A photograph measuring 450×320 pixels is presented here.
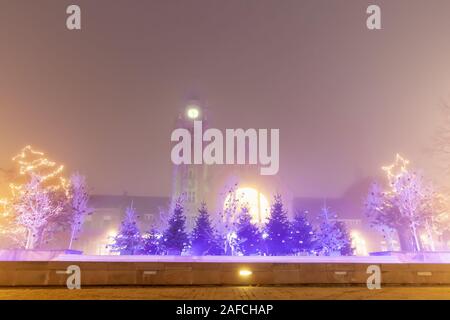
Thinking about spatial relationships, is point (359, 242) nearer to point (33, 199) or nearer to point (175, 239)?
point (175, 239)

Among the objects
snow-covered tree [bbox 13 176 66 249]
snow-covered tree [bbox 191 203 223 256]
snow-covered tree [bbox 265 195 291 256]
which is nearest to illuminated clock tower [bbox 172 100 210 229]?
snow-covered tree [bbox 13 176 66 249]

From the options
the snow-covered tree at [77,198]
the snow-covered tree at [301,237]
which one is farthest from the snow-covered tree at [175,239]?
the snow-covered tree at [77,198]

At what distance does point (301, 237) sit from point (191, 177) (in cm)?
4259

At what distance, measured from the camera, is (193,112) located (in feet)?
236

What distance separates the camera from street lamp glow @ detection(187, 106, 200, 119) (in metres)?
71.4

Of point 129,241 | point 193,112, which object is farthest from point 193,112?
point 129,241

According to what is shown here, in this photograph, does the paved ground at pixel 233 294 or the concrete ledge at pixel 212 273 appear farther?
the concrete ledge at pixel 212 273

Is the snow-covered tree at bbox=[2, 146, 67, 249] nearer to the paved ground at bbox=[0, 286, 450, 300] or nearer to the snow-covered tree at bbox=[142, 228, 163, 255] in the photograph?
the snow-covered tree at bbox=[142, 228, 163, 255]

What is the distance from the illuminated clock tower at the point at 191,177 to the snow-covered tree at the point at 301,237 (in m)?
37.9

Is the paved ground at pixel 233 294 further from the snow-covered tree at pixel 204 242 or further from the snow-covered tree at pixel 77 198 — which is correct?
the snow-covered tree at pixel 77 198

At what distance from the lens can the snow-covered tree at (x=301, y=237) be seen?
28969 mm

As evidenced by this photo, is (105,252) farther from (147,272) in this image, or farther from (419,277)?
(419,277)

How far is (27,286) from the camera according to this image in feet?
34.1

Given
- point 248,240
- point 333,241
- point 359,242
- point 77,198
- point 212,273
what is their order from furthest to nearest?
point 359,242 → point 77,198 → point 333,241 → point 248,240 → point 212,273
